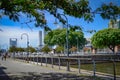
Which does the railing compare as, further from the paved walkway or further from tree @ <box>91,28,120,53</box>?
tree @ <box>91,28,120,53</box>

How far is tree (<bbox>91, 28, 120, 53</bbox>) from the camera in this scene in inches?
4045

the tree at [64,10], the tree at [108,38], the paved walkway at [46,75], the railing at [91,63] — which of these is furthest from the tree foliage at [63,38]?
the tree at [64,10]

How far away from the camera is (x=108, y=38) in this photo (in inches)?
4055

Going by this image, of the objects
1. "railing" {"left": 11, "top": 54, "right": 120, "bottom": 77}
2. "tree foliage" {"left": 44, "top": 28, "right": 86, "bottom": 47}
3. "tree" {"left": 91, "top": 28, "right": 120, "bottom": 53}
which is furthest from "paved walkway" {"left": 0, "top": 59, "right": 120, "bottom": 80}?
"tree foliage" {"left": 44, "top": 28, "right": 86, "bottom": 47}

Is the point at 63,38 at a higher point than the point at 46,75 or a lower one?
higher

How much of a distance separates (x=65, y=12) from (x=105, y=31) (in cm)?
8775

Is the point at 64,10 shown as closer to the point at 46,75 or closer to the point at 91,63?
the point at 46,75

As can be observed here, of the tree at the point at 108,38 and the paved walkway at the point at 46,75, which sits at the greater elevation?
the tree at the point at 108,38

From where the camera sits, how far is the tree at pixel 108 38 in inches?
4045

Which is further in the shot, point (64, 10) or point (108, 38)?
point (108, 38)

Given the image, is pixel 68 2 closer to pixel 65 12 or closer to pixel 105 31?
pixel 65 12

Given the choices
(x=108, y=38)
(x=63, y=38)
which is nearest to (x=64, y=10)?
(x=108, y=38)

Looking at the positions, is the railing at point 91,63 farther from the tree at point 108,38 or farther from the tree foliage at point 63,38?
the tree foliage at point 63,38

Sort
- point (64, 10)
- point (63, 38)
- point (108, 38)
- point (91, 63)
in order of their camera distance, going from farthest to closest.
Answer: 1. point (63, 38)
2. point (108, 38)
3. point (91, 63)
4. point (64, 10)
